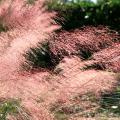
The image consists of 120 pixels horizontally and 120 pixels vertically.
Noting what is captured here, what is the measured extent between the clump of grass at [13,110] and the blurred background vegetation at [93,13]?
416 cm

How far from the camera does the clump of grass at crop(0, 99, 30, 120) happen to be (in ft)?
10.9

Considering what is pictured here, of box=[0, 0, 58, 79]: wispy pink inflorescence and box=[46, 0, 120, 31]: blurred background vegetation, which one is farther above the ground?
box=[0, 0, 58, 79]: wispy pink inflorescence

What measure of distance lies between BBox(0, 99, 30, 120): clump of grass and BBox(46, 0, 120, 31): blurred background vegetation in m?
4.16

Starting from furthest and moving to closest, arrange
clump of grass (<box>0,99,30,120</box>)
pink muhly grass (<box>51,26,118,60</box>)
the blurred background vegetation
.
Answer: the blurred background vegetation
pink muhly grass (<box>51,26,118,60</box>)
clump of grass (<box>0,99,30,120</box>)

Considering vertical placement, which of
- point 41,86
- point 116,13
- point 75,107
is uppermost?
point 41,86

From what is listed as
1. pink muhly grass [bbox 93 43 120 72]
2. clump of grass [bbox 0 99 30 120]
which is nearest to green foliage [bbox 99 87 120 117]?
pink muhly grass [bbox 93 43 120 72]

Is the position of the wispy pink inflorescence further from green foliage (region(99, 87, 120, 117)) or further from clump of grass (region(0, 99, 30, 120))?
green foliage (region(99, 87, 120, 117))

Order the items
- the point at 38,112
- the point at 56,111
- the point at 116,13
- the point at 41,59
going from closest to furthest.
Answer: the point at 38,112, the point at 56,111, the point at 41,59, the point at 116,13

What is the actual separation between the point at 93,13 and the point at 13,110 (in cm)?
471

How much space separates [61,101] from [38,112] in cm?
24

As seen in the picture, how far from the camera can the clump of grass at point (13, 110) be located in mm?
3312

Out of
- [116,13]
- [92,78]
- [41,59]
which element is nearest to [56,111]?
[92,78]

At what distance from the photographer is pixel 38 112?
3.27 metres

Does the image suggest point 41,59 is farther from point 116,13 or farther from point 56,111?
point 116,13
